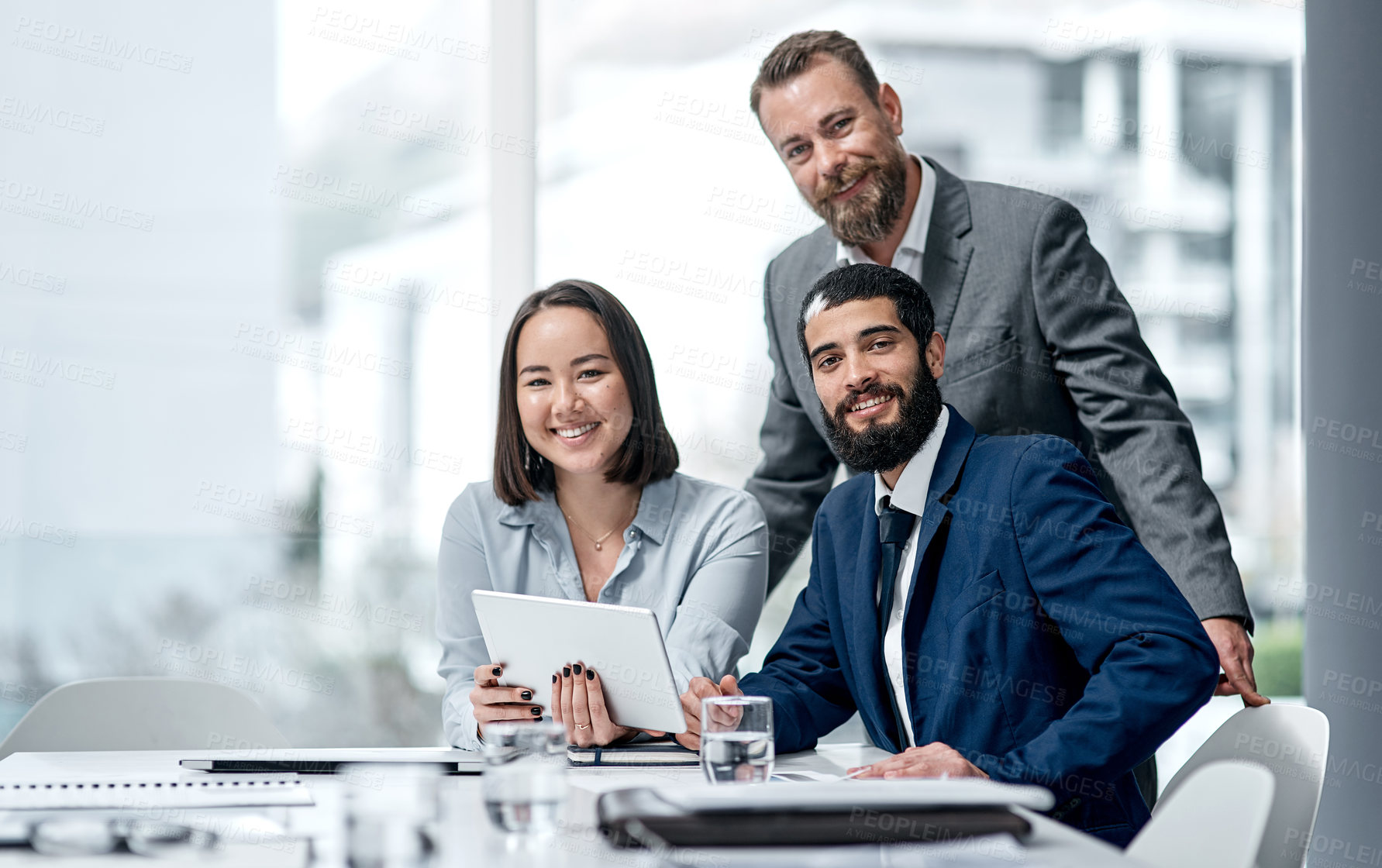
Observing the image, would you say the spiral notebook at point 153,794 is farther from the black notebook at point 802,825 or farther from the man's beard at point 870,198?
the man's beard at point 870,198

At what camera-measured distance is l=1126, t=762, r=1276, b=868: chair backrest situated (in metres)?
1.12

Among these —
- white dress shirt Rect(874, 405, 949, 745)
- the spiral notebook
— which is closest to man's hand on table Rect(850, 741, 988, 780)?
white dress shirt Rect(874, 405, 949, 745)

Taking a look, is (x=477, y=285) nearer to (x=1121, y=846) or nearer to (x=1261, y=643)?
(x=1121, y=846)

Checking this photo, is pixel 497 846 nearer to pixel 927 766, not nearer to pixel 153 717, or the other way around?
pixel 927 766

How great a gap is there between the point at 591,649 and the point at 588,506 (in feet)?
2.18

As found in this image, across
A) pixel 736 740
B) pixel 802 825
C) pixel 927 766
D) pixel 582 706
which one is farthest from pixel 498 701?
pixel 802 825

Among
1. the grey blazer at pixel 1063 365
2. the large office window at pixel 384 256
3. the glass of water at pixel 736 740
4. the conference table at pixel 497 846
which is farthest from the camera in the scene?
the large office window at pixel 384 256

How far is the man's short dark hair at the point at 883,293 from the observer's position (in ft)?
6.41

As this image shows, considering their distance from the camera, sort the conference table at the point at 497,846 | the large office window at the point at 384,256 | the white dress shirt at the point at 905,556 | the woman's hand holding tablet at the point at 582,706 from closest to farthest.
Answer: the conference table at the point at 497,846 → the woman's hand holding tablet at the point at 582,706 → the white dress shirt at the point at 905,556 → the large office window at the point at 384,256

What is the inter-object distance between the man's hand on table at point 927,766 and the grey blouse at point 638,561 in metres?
0.65

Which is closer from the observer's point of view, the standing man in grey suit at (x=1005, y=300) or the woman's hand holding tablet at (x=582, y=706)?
the woman's hand holding tablet at (x=582, y=706)

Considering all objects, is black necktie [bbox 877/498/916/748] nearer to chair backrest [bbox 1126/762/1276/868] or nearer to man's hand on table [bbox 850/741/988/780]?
man's hand on table [bbox 850/741/988/780]

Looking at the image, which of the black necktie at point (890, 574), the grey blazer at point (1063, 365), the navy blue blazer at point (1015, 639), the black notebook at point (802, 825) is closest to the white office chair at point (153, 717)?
the navy blue blazer at point (1015, 639)

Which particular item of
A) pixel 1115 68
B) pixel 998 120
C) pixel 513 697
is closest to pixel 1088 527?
pixel 513 697
